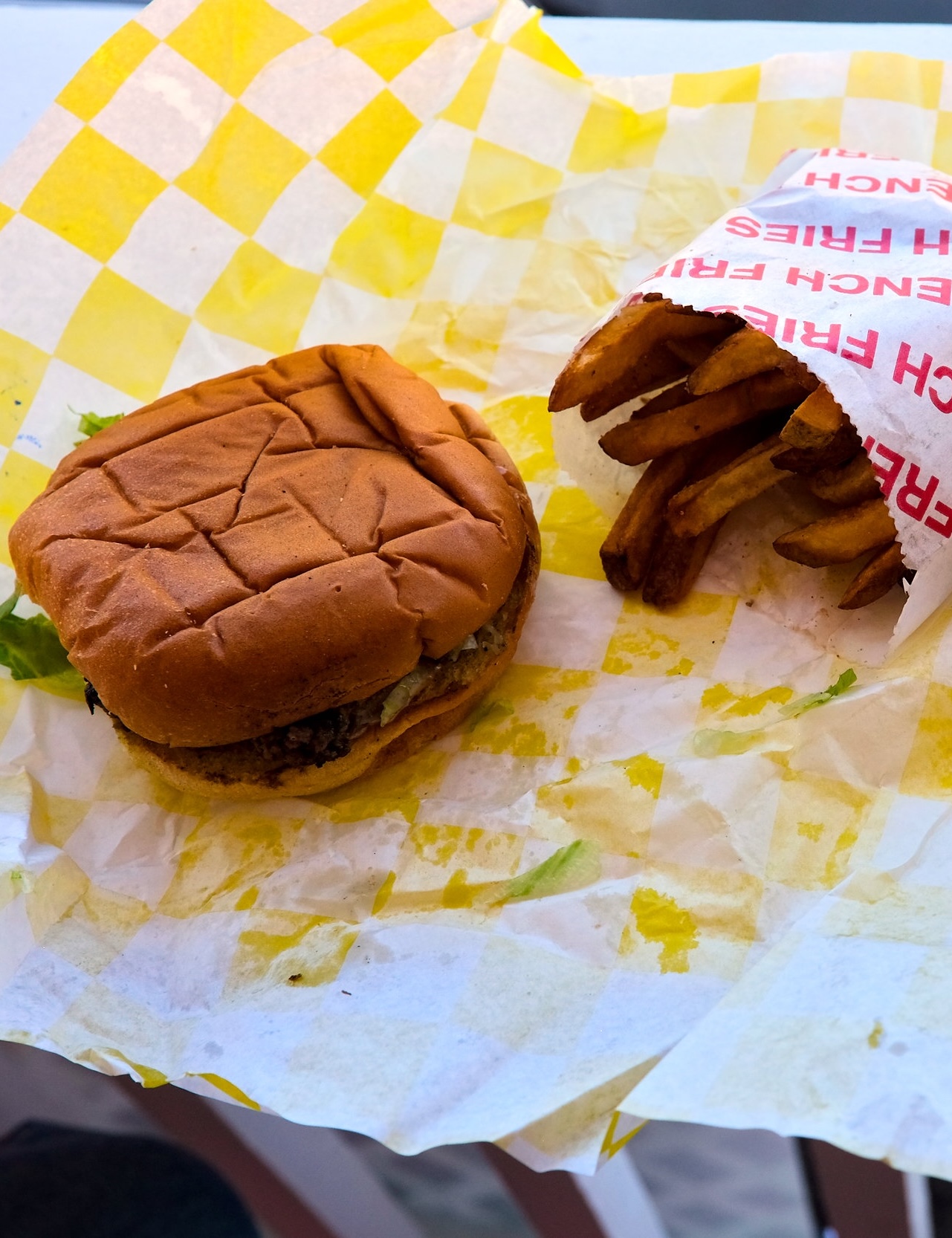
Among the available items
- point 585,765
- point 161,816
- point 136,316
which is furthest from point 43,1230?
point 136,316

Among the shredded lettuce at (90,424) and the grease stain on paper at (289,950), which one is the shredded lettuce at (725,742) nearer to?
the grease stain on paper at (289,950)

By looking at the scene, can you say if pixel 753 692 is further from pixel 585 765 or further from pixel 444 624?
pixel 444 624

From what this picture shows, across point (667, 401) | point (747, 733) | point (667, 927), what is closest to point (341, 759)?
point (667, 927)

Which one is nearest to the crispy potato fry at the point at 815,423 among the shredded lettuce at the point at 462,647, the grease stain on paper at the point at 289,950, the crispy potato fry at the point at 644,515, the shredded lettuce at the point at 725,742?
the crispy potato fry at the point at 644,515

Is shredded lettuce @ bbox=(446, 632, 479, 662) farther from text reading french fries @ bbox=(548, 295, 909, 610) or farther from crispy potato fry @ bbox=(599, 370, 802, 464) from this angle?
crispy potato fry @ bbox=(599, 370, 802, 464)

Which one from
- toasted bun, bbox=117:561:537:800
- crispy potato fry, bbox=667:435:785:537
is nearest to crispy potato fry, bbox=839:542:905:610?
crispy potato fry, bbox=667:435:785:537
